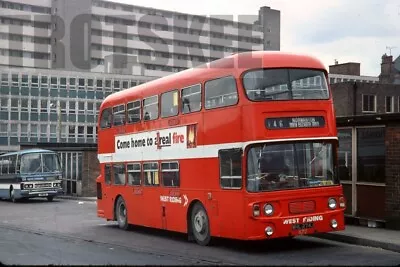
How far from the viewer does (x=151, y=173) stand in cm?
1691

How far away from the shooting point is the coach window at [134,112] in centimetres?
1766

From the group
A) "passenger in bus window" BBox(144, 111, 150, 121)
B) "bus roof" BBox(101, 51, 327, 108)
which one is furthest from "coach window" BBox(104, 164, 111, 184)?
"bus roof" BBox(101, 51, 327, 108)

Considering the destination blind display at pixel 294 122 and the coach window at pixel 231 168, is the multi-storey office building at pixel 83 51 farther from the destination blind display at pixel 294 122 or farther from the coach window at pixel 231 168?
the destination blind display at pixel 294 122

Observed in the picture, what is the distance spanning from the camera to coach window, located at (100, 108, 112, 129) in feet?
64.6

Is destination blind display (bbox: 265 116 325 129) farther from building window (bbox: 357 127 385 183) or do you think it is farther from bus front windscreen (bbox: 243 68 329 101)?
building window (bbox: 357 127 385 183)

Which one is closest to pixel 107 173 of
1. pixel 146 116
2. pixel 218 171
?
pixel 146 116

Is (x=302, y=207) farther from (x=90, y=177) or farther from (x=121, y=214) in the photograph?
(x=90, y=177)

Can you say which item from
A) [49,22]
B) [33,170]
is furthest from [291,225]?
[49,22]

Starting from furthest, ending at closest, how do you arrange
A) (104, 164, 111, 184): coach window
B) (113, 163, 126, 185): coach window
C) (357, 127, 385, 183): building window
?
(104, 164, 111, 184): coach window, (113, 163, 126, 185): coach window, (357, 127, 385, 183): building window

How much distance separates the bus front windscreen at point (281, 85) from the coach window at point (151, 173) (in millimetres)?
4752

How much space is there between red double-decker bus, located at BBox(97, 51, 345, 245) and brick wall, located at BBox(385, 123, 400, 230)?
2.65 meters

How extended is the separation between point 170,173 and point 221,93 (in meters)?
3.21

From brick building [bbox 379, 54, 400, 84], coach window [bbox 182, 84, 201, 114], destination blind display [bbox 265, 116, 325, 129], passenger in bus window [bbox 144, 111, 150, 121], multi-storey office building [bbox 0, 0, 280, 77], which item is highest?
multi-storey office building [bbox 0, 0, 280, 77]

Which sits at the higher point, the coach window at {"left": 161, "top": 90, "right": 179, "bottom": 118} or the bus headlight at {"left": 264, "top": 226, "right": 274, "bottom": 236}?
the coach window at {"left": 161, "top": 90, "right": 179, "bottom": 118}
